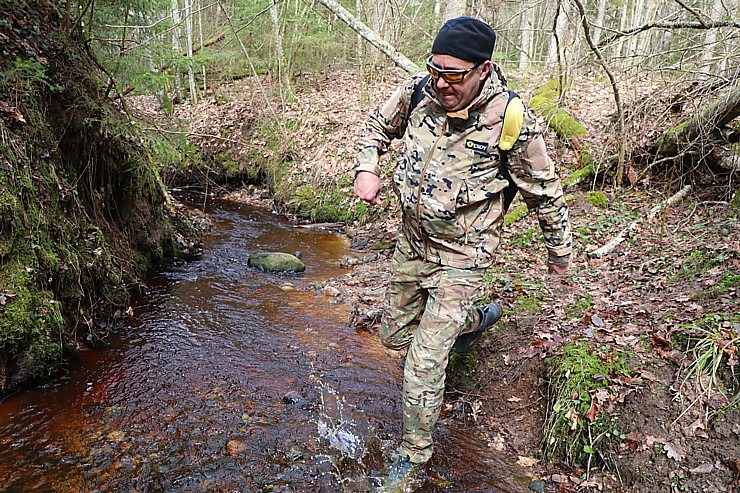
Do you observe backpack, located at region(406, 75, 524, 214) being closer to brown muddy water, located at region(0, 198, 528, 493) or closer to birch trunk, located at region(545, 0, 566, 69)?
brown muddy water, located at region(0, 198, 528, 493)

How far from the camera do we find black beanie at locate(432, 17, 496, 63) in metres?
2.67

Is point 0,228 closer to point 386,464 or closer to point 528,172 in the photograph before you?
point 386,464

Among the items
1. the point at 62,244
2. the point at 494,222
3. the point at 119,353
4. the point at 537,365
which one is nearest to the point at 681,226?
the point at 537,365

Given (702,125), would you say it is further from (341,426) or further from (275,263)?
(275,263)

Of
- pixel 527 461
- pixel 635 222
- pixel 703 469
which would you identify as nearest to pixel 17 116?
pixel 527 461

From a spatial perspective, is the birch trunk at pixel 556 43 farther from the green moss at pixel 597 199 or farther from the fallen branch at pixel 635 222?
the fallen branch at pixel 635 222

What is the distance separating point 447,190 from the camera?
2.97 metres

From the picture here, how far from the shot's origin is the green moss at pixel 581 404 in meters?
3.12

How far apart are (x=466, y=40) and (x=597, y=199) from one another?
17.4ft

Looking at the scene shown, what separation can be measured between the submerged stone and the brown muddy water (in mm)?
1717

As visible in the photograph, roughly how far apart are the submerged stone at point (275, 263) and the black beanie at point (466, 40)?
5390mm

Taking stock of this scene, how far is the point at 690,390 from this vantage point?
3078mm

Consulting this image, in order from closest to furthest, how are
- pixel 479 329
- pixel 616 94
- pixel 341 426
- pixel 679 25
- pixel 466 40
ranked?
pixel 466 40 → pixel 341 426 → pixel 479 329 → pixel 679 25 → pixel 616 94

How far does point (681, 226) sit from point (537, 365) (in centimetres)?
320
